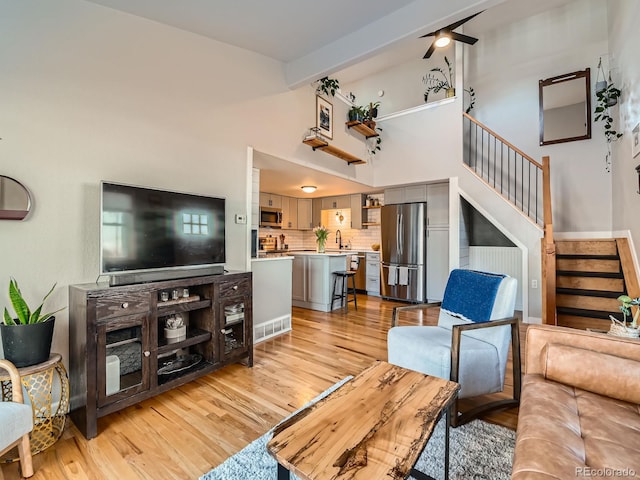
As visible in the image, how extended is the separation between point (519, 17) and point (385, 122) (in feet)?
8.48

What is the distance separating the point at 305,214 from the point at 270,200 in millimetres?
1098

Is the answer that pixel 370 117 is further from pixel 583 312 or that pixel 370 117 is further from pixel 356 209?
pixel 583 312

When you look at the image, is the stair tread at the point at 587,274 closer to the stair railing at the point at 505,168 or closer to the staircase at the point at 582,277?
the staircase at the point at 582,277

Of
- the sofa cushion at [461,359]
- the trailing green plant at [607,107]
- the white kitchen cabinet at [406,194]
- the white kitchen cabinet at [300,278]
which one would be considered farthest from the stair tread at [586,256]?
the white kitchen cabinet at [300,278]

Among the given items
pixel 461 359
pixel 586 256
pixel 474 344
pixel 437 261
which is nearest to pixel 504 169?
pixel 437 261

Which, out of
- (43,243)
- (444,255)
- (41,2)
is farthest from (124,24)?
(444,255)

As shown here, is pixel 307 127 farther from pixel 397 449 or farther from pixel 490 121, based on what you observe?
pixel 397 449

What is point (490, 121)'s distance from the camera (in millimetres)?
5277

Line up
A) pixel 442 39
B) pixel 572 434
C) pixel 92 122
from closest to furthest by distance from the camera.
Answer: pixel 572 434
pixel 92 122
pixel 442 39

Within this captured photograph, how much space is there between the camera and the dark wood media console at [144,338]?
184cm

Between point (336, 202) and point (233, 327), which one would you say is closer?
point (233, 327)

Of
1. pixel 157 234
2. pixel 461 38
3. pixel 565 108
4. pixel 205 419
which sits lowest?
pixel 205 419

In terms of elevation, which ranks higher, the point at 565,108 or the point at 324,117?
the point at 565,108

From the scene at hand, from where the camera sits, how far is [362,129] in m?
5.08
